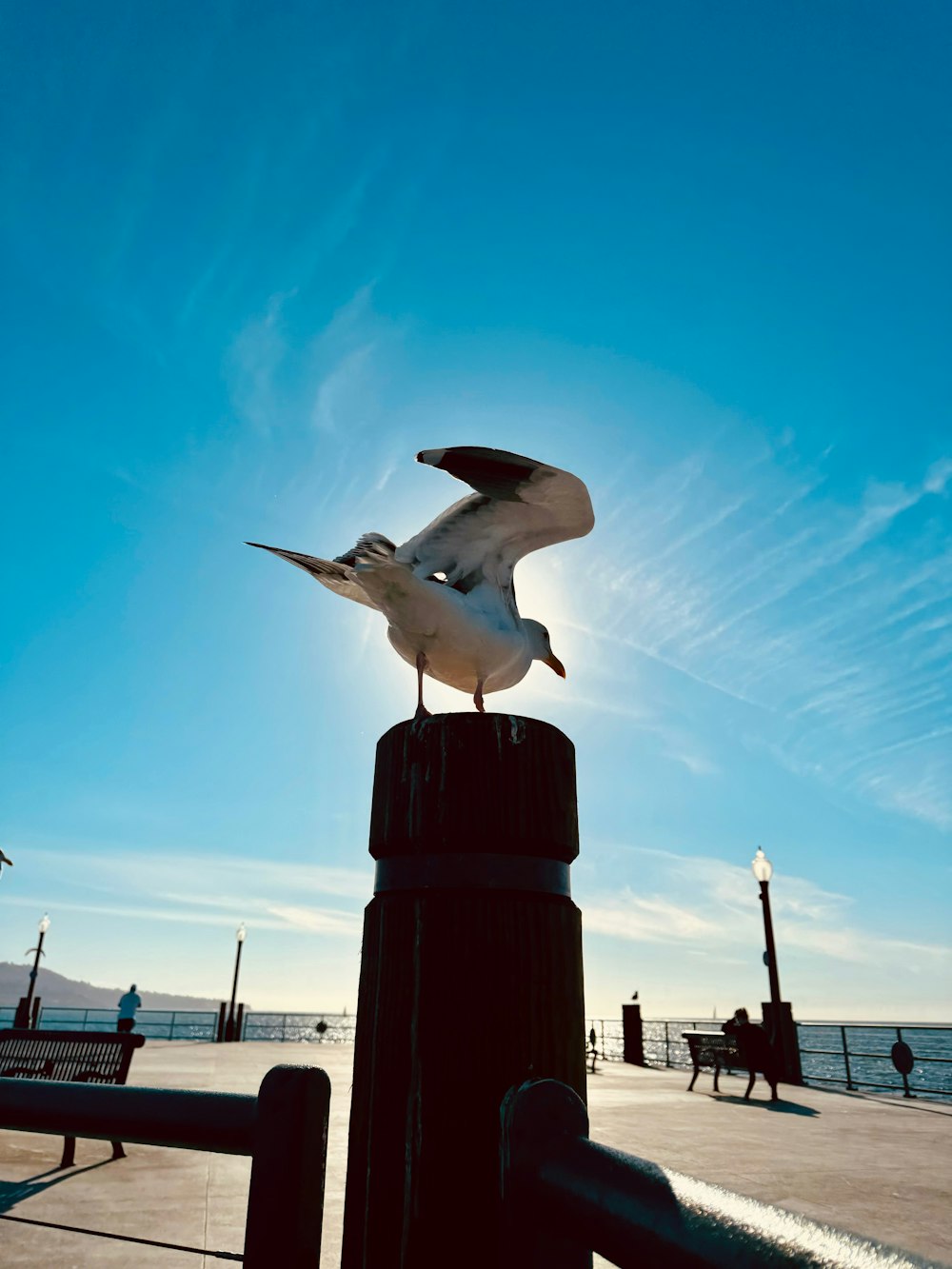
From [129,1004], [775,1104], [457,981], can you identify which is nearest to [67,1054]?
[457,981]

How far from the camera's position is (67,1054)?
566 centimetres

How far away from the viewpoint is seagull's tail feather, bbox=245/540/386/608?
14.0 ft

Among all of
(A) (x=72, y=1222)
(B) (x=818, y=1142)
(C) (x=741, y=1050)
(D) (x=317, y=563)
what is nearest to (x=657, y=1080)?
(C) (x=741, y=1050)

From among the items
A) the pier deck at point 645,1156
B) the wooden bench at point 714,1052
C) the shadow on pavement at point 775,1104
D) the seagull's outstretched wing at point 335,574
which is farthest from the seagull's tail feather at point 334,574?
the wooden bench at point 714,1052

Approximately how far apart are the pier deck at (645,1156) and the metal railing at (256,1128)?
822 millimetres

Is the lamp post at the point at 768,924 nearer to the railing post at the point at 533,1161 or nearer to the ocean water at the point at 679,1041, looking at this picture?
the ocean water at the point at 679,1041

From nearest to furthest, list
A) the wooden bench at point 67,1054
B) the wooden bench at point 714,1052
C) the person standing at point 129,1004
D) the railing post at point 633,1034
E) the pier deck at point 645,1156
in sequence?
the pier deck at point 645,1156 < the wooden bench at point 67,1054 < the wooden bench at point 714,1052 < the person standing at point 129,1004 < the railing post at point 633,1034

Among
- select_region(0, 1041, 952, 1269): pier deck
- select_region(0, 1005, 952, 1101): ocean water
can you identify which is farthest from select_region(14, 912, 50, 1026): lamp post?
select_region(0, 1041, 952, 1269): pier deck

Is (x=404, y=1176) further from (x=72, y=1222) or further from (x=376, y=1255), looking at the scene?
(x=72, y=1222)

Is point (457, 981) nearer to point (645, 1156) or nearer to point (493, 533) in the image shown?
point (493, 533)

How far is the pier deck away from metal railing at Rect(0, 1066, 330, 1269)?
82cm

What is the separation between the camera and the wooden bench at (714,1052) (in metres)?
11.9

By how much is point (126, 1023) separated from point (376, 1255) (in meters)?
13.5

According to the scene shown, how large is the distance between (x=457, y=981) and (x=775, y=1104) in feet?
36.0
